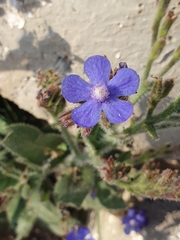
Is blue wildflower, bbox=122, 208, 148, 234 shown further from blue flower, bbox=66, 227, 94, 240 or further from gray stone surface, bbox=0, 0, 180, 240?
→ blue flower, bbox=66, 227, 94, 240

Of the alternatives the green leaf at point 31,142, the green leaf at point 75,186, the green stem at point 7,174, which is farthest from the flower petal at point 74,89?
the green stem at point 7,174

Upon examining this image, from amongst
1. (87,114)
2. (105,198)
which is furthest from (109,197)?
(87,114)

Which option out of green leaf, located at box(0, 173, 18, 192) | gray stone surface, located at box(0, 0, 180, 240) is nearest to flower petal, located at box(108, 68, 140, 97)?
gray stone surface, located at box(0, 0, 180, 240)

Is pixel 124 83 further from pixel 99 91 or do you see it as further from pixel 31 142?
pixel 31 142

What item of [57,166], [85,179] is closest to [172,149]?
A: [85,179]

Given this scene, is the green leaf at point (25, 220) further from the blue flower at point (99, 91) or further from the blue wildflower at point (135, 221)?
the blue flower at point (99, 91)

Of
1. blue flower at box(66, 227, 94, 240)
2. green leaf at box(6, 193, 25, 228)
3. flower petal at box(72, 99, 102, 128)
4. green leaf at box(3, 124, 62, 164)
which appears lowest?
blue flower at box(66, 227, 94, 240)
